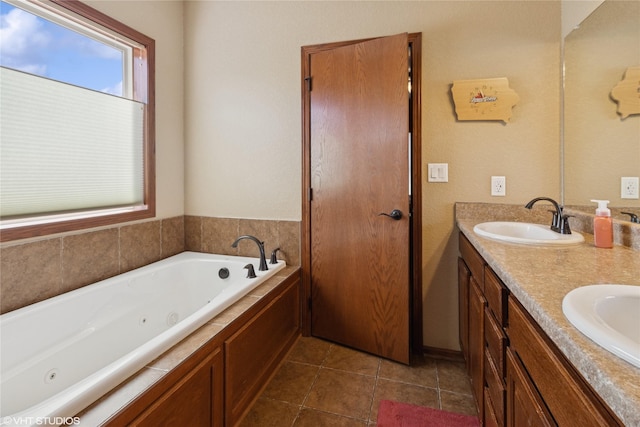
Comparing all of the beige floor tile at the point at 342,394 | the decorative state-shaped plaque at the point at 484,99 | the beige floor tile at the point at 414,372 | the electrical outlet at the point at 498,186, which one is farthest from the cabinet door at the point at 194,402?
the decorative state-shaped plaque at the point at 484,99

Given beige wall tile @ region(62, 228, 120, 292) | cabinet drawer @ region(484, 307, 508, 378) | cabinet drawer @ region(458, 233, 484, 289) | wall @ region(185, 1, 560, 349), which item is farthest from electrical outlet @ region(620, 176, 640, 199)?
beige wall tile @ region(62, 228, 120, 292)

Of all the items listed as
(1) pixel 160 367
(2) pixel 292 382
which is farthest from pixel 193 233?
(1) pixel 160 367

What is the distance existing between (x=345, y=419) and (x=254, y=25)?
8.79 ft

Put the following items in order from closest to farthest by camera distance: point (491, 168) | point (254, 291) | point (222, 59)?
point (254, 291) < point (491, 168) < point (222, 59)

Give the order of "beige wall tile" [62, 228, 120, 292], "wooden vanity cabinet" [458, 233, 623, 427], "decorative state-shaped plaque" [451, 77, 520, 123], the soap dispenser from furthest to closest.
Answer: "decorative state-shaped plaque" [451, 77, 520, 123] < "beige wall tile" [62, 228, 120, 292] < the soap dispenser < "wooden vanity cabinet" [458, 233, 623, 427]

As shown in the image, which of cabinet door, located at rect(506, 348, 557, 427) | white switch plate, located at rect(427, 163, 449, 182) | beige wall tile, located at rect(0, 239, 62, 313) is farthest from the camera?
white switch plate, located at rect(427, 163, 449, 182)

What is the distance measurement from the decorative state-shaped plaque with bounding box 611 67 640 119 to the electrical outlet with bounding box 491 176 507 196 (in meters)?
0.65

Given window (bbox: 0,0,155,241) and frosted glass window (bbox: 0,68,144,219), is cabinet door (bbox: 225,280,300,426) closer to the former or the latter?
window (bbox: 0,0,155,241)

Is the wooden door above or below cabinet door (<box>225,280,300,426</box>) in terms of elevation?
above

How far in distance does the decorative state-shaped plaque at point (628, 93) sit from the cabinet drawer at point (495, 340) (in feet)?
3.36

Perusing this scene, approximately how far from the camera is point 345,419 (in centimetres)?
152

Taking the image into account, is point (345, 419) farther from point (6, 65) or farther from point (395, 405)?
point (6, 65)

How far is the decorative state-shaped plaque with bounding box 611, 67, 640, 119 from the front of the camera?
4.08 ft

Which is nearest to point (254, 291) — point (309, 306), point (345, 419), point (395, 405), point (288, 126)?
point (309, 306)
